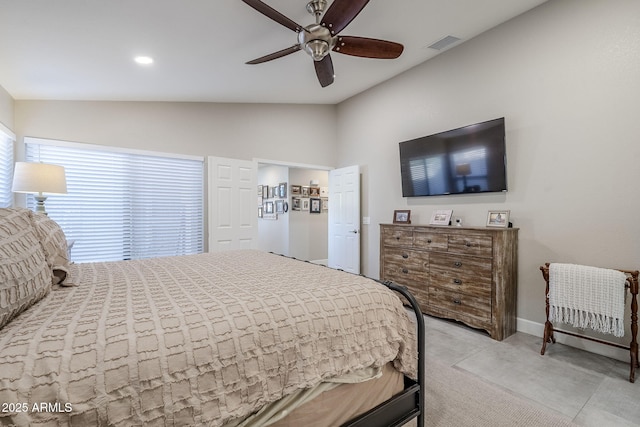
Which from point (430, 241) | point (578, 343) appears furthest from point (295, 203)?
point (578, 343)

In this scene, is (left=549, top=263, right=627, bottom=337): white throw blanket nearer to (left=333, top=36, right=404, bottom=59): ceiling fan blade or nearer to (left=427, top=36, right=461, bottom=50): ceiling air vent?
(left=333, top=36, right=404, bottom=59): ceiling fan blade

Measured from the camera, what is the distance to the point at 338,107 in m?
5.53

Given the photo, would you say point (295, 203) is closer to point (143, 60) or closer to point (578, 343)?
point (143, 60)

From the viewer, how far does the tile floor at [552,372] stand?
1.80 m

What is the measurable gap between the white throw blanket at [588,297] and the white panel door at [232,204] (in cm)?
374

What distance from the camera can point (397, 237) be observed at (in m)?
3.77

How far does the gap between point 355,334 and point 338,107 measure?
4948 mm

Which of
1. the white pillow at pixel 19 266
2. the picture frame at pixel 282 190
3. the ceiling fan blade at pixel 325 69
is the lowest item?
the white pillow at pixel 19 266

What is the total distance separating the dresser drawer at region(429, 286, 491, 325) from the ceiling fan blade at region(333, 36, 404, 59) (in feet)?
8.02

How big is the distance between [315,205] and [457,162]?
401 centimetres

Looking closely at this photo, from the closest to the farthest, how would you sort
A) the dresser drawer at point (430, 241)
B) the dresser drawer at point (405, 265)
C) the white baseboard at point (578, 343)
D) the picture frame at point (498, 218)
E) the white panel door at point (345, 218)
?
1. the white baseboard at point (578, 343)
2. the picture frame at point (498, 218)
3. the dresser drawer at point (430, 241)
4. the dresser drawer at point (405, 265)
5. the white panel door at point (345, 218)

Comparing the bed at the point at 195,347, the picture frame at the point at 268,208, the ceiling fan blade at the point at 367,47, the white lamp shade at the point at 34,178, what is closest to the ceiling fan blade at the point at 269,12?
the ceiling fan blade at the point at 367,47

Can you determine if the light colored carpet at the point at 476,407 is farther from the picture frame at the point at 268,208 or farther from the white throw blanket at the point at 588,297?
the picture frame at the point at 268,208

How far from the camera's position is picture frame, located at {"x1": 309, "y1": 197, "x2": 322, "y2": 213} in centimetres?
704
